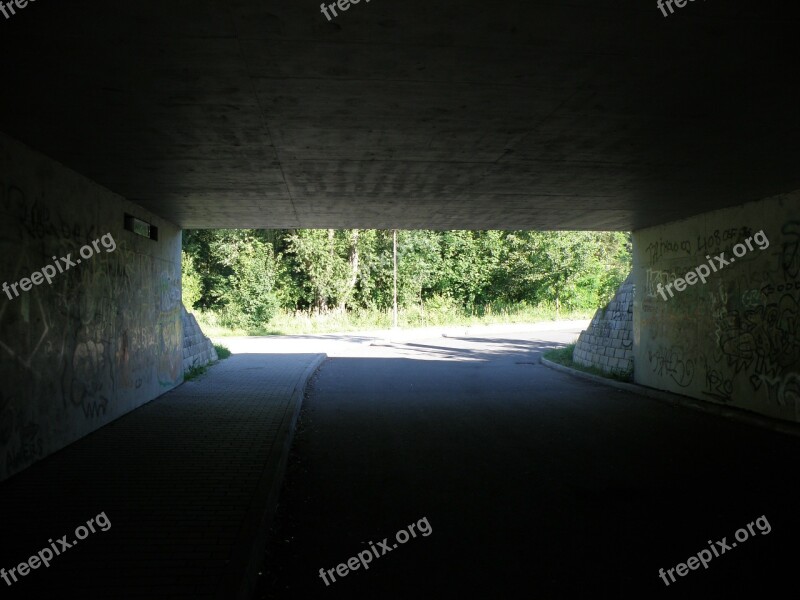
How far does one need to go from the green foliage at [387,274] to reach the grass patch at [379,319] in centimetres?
15

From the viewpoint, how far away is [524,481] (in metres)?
6.28

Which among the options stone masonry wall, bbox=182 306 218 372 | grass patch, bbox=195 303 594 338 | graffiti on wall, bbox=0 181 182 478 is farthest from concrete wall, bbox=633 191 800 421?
grass patch, bbox=195 303 594 338

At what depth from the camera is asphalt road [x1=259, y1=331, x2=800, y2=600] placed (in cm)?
403

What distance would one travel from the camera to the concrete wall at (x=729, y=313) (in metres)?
9.12

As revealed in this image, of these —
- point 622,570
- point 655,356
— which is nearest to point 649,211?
point 655,356

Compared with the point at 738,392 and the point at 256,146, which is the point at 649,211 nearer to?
the point at 738,392

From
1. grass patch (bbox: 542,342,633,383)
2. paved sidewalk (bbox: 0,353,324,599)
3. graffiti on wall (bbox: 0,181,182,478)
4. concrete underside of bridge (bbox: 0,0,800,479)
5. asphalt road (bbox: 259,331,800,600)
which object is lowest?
asphalt road (bbox: 259,331,800,600)

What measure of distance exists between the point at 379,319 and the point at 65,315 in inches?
1215

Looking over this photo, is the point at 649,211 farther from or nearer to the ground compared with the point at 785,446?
farther from the ground

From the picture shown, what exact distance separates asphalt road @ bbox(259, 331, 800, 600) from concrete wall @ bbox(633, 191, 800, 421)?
0.92m

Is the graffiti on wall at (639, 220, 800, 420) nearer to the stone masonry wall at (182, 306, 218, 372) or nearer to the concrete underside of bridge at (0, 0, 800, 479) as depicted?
the concrete underside of bridge at (0, 0, 800, 479)

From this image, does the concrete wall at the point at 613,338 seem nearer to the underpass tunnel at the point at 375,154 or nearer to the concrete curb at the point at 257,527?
the underpass tunnel at the point at 375,154

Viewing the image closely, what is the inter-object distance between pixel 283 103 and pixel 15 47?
211cm

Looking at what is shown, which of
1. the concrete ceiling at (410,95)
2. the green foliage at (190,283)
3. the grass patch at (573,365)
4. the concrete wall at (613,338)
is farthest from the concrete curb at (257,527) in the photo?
the green foliage at (190,283)
